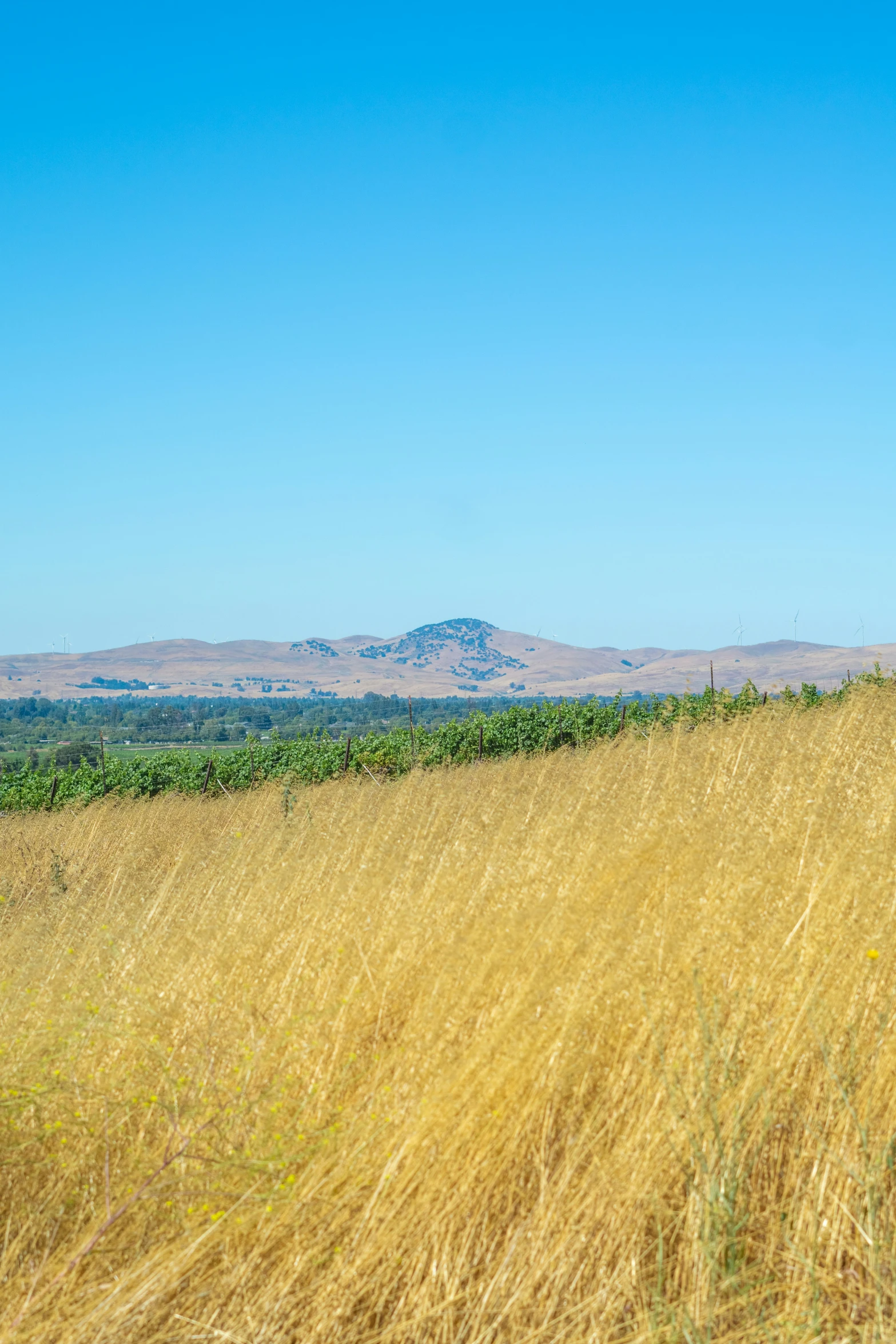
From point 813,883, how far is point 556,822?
Answer: 2.14m

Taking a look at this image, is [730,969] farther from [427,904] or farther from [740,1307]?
[427,904]

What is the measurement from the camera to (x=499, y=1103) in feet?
13.3

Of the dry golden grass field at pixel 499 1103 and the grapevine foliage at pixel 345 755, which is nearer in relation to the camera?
the dry golden grass field at pixel 499 1103

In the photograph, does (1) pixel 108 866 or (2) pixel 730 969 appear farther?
(1) pixel 108 866

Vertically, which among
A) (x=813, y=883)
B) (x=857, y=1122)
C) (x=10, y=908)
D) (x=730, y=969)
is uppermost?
(x=813, y=883)

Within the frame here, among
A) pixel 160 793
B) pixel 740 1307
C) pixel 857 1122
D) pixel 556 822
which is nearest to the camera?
pixel 740 1307

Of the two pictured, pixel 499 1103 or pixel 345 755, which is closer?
pixel 499 1103

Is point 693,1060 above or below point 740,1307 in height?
above

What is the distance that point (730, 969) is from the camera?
14.5 feet

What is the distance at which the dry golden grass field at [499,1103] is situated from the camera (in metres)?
3.41

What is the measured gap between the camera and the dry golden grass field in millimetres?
3414

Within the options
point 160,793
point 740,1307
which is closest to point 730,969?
point 740,1307

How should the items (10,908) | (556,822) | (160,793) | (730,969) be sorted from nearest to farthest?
1. (730,969)
2. (556,822)
3. (10,908)
4. (160,793)

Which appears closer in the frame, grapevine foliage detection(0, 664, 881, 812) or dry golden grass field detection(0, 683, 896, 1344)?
dry golden grass field detection(0, 683, 896, 1344)
